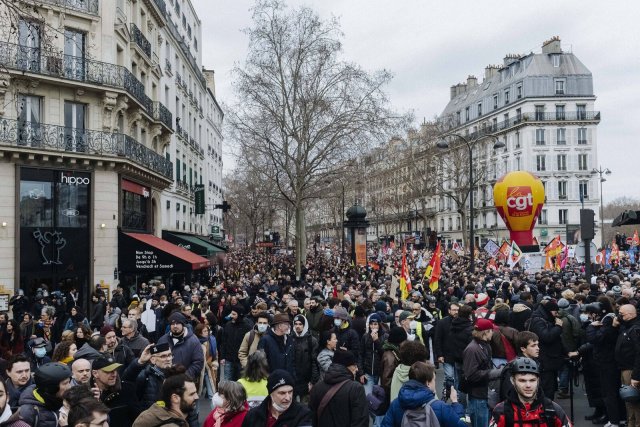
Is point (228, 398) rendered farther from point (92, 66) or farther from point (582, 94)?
point (582, 94)

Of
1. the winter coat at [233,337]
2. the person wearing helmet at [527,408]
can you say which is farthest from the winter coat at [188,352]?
the person wearing helmet at [527,408]

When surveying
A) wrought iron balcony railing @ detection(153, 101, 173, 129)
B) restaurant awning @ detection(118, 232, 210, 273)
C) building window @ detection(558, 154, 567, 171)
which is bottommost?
restaurant awning @ detection(118, 232, 210, 273)

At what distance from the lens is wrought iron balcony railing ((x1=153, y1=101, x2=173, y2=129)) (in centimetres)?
2776

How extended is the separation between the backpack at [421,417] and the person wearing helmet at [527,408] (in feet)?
1.47

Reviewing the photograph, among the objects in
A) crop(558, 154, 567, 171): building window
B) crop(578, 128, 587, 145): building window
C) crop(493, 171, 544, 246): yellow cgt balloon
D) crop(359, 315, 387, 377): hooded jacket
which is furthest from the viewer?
crop(558, 154, 567, 171): building window

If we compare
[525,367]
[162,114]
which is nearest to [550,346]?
[525,367]

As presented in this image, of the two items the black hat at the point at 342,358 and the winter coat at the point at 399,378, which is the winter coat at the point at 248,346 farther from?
the black hat at the point at 342,358

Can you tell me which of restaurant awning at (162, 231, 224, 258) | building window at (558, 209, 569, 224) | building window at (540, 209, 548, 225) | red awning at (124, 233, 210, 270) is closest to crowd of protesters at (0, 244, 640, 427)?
red awning at (124, 233, 210, 270)

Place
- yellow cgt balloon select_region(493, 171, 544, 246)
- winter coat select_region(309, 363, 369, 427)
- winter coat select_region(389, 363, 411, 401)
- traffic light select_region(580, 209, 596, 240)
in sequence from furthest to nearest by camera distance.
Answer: yellow cgt balloon select_region(493, 171, 544, 246) < traffic light select_region(580, 209, 596, 240) < winter coat select_region(389, 363, 411, 401) < winter coat select_region(309, 363, 369, 427)

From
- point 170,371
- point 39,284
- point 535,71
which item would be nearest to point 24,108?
point 39,284

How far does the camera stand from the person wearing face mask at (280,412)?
4742mm

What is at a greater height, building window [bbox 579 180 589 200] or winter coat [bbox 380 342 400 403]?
building window [bbox 579 180 589 200]

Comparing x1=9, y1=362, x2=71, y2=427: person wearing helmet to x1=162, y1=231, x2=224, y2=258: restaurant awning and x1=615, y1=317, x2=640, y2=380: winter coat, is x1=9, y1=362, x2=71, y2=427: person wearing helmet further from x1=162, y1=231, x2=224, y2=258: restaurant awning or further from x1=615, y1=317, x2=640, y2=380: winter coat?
x1=162, y1=231, x2=224, y2=258: restaurant awning

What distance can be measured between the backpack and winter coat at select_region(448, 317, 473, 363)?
4335mm
